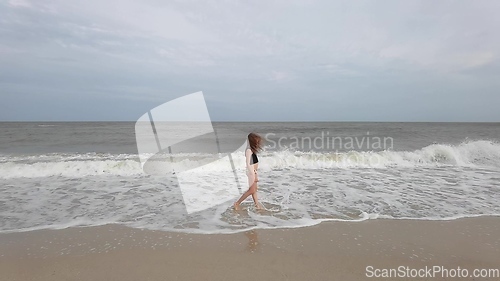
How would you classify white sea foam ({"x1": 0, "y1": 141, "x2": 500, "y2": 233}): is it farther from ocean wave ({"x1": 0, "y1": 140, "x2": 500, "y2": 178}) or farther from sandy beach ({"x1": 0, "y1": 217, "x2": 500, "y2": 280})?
sandy beach ({"x1": 0, "y1": 217, "x2": 500, "y2": 280})

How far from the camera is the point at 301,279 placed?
2.97m

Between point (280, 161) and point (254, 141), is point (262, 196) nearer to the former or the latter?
point (254, 141)

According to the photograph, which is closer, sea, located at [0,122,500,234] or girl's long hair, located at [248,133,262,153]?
sea, located at [0,122,500,234]

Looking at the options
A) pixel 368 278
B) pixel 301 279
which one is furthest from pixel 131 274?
pixel 368 278

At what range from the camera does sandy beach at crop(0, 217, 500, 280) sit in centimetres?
311

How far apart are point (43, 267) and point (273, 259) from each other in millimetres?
2744

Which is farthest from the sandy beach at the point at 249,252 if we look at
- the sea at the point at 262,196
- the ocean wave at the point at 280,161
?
the ocean wave at the point at 280,161

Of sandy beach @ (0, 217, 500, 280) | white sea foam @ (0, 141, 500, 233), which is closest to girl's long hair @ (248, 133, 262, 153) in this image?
white sea foam @ (0, 141, 500, 233)

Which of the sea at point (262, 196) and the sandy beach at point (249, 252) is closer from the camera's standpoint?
the sandy beach at point (249, 252)

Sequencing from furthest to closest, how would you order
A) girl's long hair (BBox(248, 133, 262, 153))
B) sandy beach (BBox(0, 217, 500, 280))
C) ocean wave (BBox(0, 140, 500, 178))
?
ocean wave (BBox(0, 140, 500, 178))
girl's long hair (BBox(248, 133, 262, 153))
sandy beach (BBox(0, 217, 500, 280))

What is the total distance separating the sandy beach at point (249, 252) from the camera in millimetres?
3107

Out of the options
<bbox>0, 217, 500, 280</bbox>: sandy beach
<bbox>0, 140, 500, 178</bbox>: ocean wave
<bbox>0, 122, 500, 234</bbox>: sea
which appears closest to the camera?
<bbox>0, 217, 500, 280</bbox>: sandy beach

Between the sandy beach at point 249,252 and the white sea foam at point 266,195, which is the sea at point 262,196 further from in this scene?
the sandy beach at point 249,252

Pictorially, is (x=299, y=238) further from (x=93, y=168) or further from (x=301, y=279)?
(x=93, y=168)
